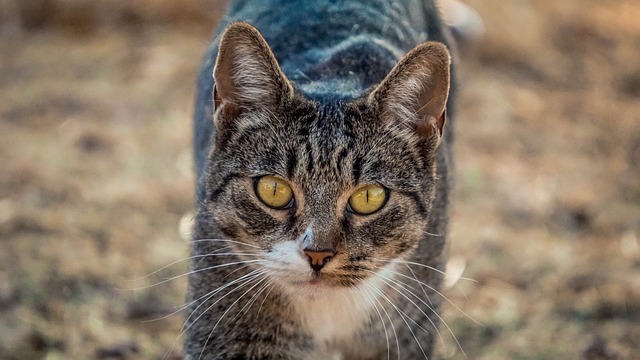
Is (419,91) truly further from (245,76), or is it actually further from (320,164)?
(245,76)

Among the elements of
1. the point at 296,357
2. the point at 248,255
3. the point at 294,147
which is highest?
the point at 294,147

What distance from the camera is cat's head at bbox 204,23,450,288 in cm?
348

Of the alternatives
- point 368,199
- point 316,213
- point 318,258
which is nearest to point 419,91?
point 368,199

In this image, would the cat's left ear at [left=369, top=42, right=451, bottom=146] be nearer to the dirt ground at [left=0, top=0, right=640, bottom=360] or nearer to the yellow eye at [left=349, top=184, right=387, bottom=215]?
the yellow eye at [left=349, top=184, right=387, bottom=215]

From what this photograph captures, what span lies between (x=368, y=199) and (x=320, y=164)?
0.22 meters

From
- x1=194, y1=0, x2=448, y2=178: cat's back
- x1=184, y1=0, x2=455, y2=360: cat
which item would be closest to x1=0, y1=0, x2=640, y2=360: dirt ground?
x1=184, y1=0, x2=455, y2=360: cat

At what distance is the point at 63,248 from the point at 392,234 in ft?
9.24

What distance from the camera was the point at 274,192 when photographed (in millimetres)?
3543

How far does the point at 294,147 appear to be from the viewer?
11.8ft

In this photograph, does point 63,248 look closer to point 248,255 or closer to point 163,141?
point 163,141

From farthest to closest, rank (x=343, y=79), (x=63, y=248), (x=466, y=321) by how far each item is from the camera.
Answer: (x=63, y=248), (x=466, y=321), (x=343, y=79)

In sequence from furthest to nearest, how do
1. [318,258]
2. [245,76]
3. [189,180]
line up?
[189,180], [245,76], [318,258]

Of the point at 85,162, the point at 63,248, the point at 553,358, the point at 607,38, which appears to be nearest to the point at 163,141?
the point at 85,162

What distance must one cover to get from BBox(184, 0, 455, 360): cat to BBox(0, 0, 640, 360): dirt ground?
1.12 metres
